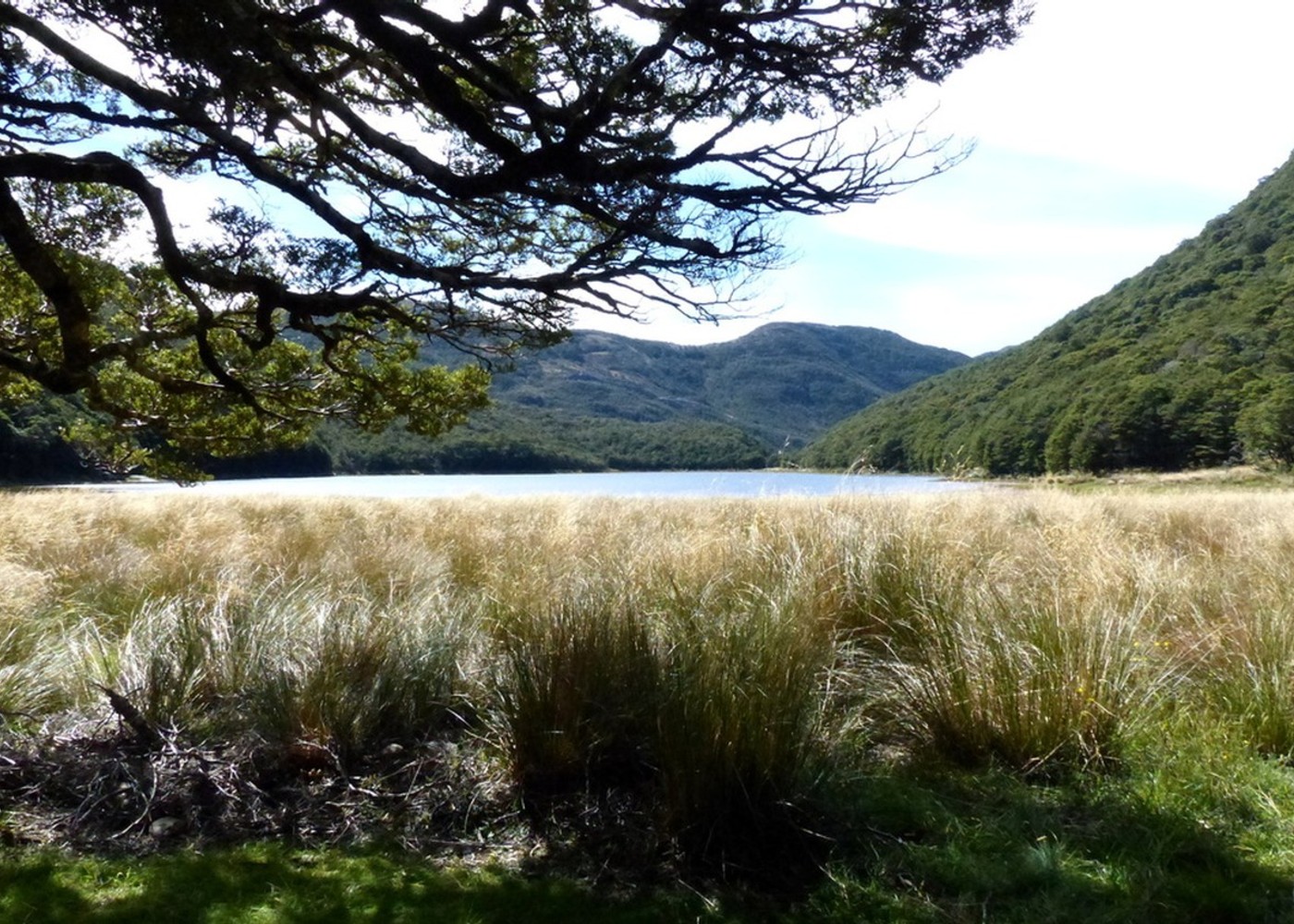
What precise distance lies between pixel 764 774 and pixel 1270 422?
48566 millimetres

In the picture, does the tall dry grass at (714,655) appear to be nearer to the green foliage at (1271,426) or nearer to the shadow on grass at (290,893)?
the shadow on grass at (290,893)

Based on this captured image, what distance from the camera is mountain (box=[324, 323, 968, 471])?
45062mm

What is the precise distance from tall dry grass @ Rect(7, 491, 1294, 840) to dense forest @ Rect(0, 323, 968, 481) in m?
2.13

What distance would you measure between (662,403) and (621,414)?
778 inches

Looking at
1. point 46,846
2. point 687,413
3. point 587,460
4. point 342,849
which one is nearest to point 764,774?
point 342,849

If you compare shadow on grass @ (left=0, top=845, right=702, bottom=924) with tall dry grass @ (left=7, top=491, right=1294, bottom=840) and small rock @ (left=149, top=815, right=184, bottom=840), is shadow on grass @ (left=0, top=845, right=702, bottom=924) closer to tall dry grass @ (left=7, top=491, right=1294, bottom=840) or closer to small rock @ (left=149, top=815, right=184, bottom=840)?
small rock @ (left=149, top=815, right=184, bottom=840)

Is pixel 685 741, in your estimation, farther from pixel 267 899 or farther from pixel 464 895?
pixel 267 899

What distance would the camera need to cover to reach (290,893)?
7.09ft

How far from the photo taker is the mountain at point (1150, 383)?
1588 inches

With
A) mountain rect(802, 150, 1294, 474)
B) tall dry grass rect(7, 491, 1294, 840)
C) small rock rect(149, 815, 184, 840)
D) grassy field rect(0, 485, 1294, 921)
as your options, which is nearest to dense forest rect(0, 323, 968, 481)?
tall dry grass rect(7, 491, 1294, 840)

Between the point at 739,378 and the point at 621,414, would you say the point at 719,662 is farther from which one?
the point at 739,378

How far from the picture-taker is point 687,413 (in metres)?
134

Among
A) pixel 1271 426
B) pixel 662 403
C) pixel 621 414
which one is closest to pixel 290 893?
pixel 1271 426

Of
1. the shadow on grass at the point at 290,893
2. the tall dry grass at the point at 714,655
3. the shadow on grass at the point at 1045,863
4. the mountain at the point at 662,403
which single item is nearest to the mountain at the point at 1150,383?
the mountain at the point at 662,403
